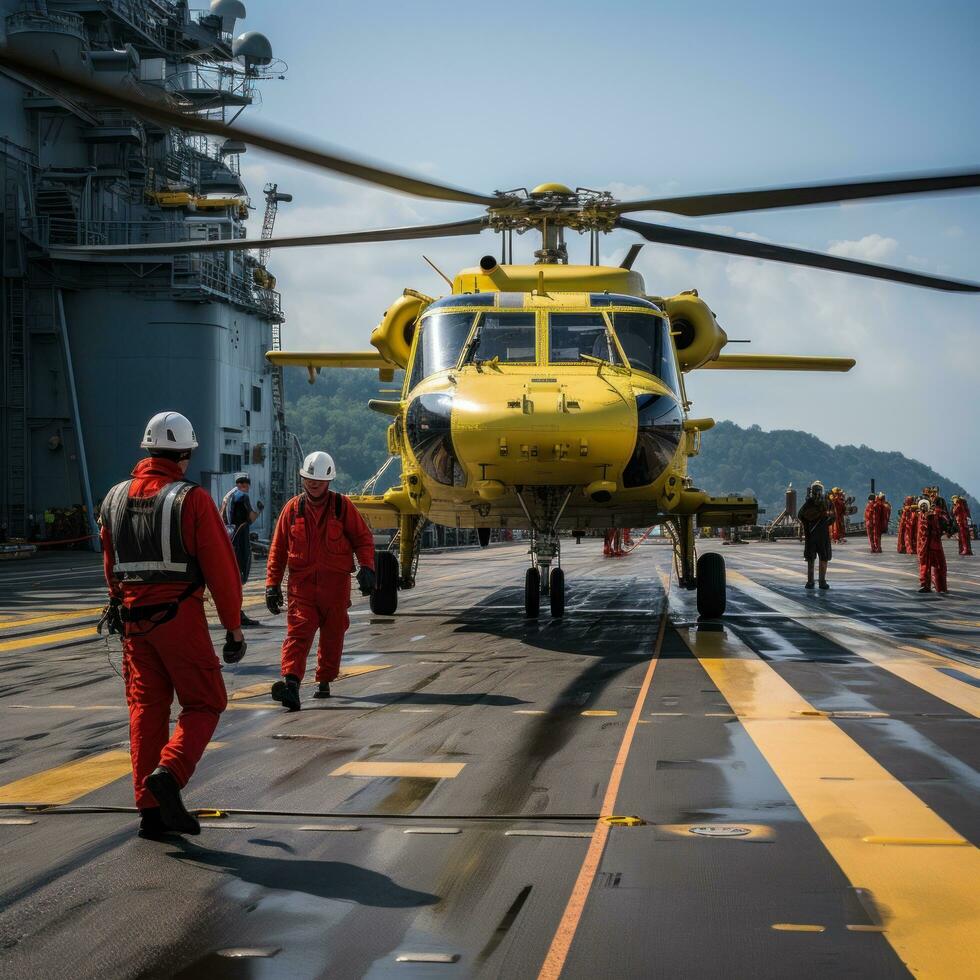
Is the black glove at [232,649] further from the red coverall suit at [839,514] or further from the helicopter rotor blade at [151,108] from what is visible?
the red coverall suit at [839,514]

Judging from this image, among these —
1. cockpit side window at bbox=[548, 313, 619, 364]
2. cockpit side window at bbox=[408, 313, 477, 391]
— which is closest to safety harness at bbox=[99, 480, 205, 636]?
cockpit side window at bbox=[408, 313, 477, 391]

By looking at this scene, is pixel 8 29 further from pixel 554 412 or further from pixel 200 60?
pixel 554 412

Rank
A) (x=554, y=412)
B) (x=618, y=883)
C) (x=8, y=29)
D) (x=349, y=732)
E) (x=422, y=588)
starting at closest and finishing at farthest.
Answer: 1. (x=618, y=883)
2. (x=349, y=732)
3. (x=554, y=412)
4. (x=422, y=588)
5. (x=8, y=29)

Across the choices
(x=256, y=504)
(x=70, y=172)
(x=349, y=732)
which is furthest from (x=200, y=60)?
(x=349, y=732)

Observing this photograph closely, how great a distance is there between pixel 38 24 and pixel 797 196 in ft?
146

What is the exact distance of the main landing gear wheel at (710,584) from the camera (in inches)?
593

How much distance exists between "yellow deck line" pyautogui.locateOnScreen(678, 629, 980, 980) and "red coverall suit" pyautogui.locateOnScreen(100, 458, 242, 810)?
109 inches

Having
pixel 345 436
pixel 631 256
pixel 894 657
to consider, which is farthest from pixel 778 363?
pixel 345 436

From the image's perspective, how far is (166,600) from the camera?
5715 millimetres

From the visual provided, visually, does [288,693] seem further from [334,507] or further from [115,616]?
[115,616]

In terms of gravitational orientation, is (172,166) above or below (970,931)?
above

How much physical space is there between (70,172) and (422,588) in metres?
34.1

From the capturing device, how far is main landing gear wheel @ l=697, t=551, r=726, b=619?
15070mm

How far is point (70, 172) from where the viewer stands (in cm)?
4962
